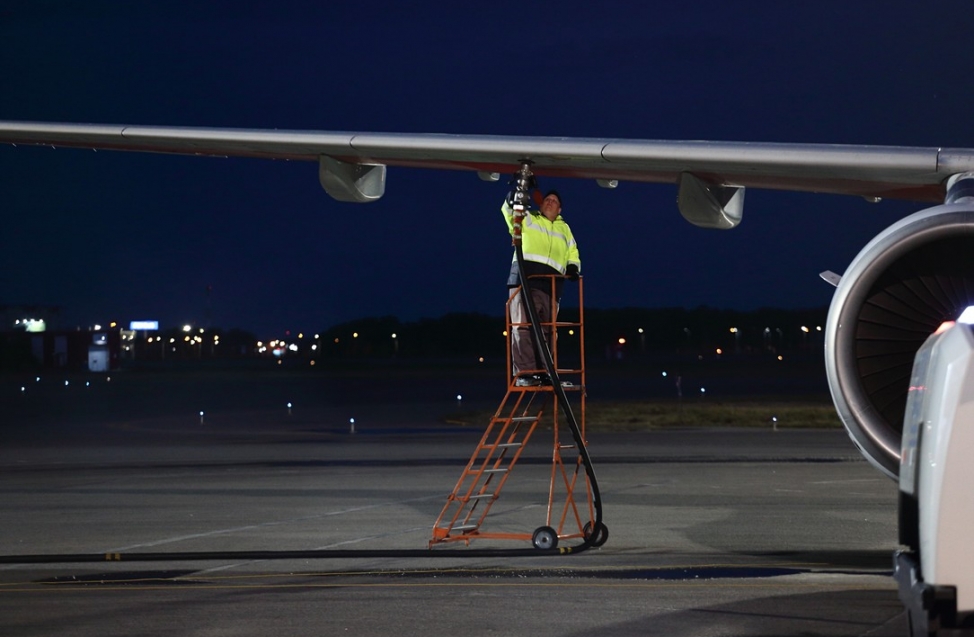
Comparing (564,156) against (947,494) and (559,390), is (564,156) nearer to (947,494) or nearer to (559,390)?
(559,390)

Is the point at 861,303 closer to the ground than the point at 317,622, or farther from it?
farther from it

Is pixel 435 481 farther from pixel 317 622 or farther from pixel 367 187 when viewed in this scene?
pixel 317 622

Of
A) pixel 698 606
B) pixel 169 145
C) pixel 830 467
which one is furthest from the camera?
pixel 830 467

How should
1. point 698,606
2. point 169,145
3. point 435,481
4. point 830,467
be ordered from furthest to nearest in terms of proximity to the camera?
1. point 830,467
2. point 435,481
3. point 169,145
4. point 698,606

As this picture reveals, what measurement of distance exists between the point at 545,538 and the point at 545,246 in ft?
9.21

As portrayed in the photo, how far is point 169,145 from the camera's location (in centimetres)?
1072

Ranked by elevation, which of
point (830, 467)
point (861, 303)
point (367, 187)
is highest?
point (367, 187)

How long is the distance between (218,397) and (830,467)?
107 feet

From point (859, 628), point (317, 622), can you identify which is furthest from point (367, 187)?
point (859, 628)

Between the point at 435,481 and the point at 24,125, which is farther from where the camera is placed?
the point at 435,481

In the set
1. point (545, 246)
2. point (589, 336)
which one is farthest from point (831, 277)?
point (589, 336)

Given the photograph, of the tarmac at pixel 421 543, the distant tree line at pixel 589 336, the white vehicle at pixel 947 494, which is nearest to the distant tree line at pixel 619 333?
the distant tree line at pixel 589 336

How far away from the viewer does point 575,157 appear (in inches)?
392

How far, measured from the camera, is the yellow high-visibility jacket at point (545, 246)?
37.6 feet
